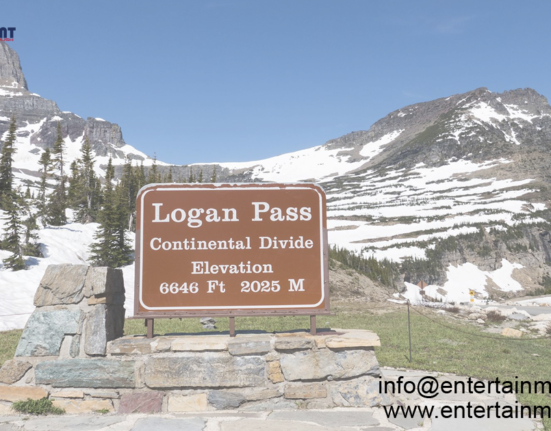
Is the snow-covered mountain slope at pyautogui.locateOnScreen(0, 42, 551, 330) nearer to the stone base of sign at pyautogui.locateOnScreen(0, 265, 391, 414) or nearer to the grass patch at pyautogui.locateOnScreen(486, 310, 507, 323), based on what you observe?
the stone base of sign at pyautogui.locateOnScreen(0, 265, 391, 414)

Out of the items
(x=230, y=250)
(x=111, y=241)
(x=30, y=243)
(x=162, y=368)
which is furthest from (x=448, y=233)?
(x=162, y=368)

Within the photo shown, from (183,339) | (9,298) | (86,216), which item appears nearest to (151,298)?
(183,339)

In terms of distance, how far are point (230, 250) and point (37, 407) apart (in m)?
3.21

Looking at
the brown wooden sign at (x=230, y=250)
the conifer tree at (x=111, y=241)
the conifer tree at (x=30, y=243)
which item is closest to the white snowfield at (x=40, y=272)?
the conifer tree at (x=30, y=243)

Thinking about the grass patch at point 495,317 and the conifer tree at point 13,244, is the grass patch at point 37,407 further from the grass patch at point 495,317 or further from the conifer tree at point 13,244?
the conifer tree at point 13,244

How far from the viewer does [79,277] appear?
5.72 metres

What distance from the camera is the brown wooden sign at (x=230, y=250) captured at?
602cm

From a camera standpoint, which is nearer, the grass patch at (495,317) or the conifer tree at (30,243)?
the grass patch at (495,317)

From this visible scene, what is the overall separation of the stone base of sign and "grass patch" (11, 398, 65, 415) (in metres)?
0.08

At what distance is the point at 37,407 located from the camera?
5.22 meters

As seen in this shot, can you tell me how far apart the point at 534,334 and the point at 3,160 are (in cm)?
5632

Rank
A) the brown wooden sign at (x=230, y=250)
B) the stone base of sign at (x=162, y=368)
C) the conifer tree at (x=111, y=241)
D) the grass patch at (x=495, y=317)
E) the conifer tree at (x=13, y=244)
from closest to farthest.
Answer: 1. the stone base of sign at (x=162, y=368)
2. the brown wooden sign at (x=230, y=250)
3. the grass patch at (x=495, y=317)
4. the conifer tree at (x=13, y=244)
5. the conifer tree at (x=111, y=241)

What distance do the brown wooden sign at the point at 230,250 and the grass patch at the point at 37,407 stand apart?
1526 millimetres

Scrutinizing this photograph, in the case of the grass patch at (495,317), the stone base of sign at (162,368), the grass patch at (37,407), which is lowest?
the grass patch at (495,317)
